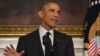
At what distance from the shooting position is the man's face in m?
2.31

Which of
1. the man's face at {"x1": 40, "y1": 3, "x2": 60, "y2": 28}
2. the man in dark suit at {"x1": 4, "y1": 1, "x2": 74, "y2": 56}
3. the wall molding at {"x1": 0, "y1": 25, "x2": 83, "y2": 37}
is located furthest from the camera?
the wall molding at {"x1": 0, "y1": 25, "x2": 83, "y2": 37}

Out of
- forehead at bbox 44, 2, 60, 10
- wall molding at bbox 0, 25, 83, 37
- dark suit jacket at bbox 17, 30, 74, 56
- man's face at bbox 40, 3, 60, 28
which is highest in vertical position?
forehead at bbox 44, 2, 60, 10

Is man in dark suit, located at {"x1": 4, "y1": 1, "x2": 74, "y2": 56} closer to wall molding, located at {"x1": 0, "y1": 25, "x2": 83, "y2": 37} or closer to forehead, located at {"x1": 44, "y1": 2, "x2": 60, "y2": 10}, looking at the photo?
forehead, located at {"x1": 44, "y1": 2, "x2": 60, "y2": 10}

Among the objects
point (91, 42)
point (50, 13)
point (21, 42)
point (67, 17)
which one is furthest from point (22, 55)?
point (67, 17)

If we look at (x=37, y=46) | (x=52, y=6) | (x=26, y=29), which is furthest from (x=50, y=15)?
(x=26, y=29)

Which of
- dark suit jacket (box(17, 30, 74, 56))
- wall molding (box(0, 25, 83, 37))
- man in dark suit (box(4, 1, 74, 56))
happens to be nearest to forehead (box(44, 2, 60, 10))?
man in dark suit (box(4, 1, 74, 56))

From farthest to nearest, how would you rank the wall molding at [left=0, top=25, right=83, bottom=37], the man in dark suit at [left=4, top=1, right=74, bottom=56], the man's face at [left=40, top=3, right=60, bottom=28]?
1. the wall molding at [left=0, top=25, right=83, bottom=37]
2. the man's face at [left=40, top=3, right=60, bottom=28]
3. the man in dark suit at [left=4, top=1, right=74, bottom=56]

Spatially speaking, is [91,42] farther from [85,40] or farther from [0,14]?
[0,14]

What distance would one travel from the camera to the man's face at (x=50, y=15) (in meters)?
2.31

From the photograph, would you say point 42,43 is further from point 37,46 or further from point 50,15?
point 50,15

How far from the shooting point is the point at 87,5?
13.0 feet

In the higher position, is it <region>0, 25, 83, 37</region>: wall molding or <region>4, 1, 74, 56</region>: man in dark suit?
<region>4, 1, 74, 56</region>: man in dark suit

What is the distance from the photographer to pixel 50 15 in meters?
2.37

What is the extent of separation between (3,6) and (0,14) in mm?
139
